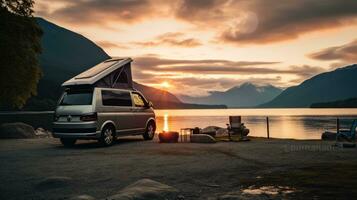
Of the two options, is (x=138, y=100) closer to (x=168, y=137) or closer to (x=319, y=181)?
(x=168, y=137)

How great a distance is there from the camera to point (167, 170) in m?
11.2

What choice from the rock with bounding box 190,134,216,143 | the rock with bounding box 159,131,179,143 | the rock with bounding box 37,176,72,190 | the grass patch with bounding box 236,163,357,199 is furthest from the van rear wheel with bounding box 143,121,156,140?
the rock with bounding box 37,176,72,190

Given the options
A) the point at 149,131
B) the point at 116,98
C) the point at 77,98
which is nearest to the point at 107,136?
the point at 116,98

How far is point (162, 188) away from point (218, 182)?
1.58 metres

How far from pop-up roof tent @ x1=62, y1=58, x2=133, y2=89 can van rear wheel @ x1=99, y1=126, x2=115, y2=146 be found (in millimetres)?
2096

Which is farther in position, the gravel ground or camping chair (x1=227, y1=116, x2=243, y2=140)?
camping chair (x1=227, y1=116, x2=243, y2=140)

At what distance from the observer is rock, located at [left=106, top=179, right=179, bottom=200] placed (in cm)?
765

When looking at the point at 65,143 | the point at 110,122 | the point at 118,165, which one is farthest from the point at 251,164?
the point at 65,143

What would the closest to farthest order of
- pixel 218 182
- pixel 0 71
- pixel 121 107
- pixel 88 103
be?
pixel 218 182 < pixel 88 103 < pixel 121 107 < pixel 0 71

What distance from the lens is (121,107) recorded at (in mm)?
19625

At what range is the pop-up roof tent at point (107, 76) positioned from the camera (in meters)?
18.6

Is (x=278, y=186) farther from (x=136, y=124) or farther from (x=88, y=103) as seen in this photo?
(x=136, y=124)

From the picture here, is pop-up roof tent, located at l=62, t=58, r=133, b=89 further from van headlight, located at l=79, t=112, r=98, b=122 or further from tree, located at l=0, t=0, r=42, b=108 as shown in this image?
tree, located at l=0, t=0, r=42, b=108

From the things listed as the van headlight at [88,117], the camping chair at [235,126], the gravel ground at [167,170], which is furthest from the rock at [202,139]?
the van headlight at [88,117]
